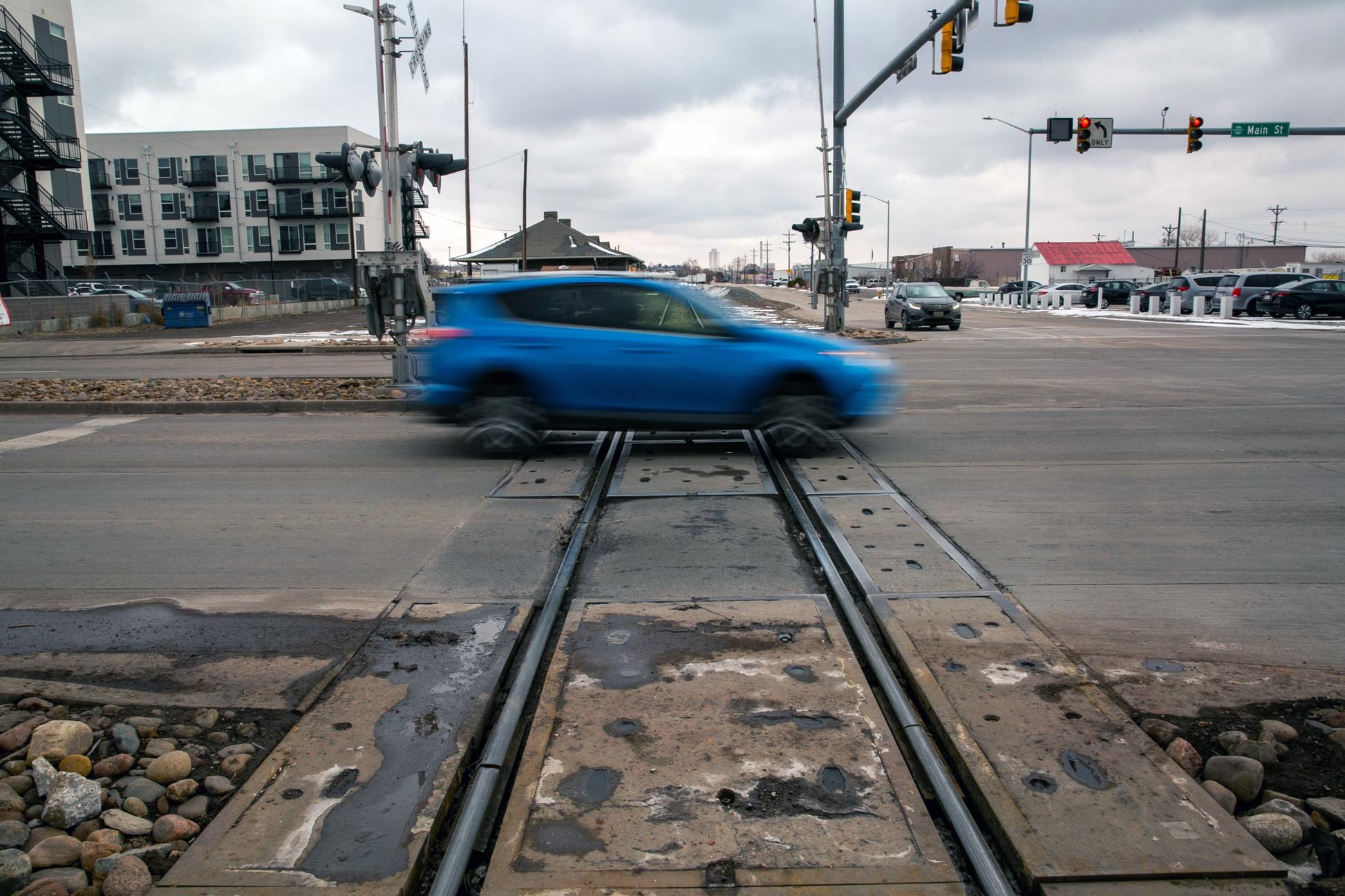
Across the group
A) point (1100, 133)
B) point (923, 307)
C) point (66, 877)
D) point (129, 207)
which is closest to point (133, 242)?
point (129, 207)

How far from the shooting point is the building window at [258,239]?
3236 inches

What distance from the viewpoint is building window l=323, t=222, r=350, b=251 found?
81.2 m

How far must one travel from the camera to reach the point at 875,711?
4098 millimetres

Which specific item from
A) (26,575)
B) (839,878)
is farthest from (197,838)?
(26,575)

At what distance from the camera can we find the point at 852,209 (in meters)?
24.8

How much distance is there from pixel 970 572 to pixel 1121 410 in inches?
296

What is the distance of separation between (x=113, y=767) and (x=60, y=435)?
8943 millimetres

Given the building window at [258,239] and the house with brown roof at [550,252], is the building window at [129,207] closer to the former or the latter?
the building window at [258,239]

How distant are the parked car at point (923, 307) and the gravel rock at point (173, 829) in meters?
32.0

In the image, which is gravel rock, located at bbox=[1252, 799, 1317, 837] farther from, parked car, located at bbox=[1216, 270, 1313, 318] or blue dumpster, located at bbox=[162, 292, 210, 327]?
parked car, located at bbox=[1216, 270, 1313, 318]

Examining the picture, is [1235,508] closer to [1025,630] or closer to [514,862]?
[1025,630]

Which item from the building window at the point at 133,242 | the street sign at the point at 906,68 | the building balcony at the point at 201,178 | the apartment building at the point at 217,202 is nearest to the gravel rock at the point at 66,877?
the street sign at the point at 906,68

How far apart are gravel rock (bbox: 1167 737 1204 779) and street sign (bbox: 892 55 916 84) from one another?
1657 centimetres

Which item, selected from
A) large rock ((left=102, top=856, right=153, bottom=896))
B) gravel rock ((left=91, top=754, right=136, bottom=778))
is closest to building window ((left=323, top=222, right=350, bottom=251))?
gravel rock ((left=91, top=754, right=136, bottom=778))
